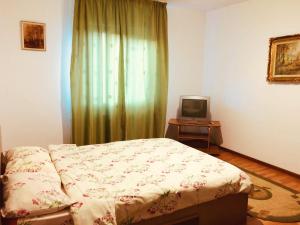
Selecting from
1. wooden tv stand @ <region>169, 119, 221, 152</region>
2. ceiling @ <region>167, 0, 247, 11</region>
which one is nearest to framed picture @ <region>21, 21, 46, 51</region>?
ceiling @ <region>167, 0, 247, 11</region>

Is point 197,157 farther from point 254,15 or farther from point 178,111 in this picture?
point 254,15

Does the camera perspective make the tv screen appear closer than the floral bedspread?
No

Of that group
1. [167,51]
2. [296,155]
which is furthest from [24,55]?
[296,155]

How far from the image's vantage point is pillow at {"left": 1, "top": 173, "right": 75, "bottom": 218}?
1.42m

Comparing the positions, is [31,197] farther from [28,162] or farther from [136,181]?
[136,181]

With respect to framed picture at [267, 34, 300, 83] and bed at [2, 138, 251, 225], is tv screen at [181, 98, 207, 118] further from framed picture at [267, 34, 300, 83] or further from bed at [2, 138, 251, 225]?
bed at [2, 138, 251, 225]

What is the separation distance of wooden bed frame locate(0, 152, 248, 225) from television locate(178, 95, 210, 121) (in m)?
2.29

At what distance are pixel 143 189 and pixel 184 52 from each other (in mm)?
3400

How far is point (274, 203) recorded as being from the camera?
266 cm

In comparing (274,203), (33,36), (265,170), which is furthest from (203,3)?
(274,203)

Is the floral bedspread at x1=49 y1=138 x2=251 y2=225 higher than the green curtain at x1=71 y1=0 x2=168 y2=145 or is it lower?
lower

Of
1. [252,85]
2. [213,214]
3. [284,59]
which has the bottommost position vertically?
[213,214]

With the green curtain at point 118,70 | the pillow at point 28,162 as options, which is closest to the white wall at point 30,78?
the green curtain at point 118,70

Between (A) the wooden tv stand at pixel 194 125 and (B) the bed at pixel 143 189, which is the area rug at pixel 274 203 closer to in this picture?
(B) the bed at pixel 143 189
